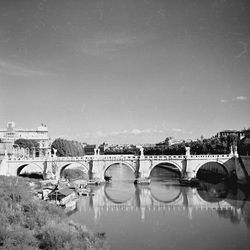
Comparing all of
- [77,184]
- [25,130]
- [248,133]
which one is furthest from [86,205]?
[25,130]

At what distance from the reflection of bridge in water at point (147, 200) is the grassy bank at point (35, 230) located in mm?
7507

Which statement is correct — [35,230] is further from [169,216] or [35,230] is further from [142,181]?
[142,181]

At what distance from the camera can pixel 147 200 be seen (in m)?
32.2

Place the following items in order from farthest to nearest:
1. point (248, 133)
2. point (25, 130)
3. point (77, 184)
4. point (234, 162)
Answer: point (25, 130), point (248, 133), point (234, 162), point (77, 184)

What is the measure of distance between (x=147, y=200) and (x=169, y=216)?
6.72 metres

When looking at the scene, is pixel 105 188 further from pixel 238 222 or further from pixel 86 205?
pixel 238 222

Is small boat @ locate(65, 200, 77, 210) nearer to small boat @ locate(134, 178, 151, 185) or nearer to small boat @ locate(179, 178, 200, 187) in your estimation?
small boat @ locate(134, 178, 151, 185)

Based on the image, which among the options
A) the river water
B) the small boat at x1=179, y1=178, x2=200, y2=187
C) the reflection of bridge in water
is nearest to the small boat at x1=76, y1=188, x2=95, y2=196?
the river water

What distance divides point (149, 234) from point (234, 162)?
25.5m

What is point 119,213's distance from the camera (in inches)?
1057

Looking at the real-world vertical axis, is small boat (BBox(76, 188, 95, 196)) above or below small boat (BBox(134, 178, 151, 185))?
below

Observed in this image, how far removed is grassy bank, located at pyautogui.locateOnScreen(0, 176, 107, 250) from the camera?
41.3ft

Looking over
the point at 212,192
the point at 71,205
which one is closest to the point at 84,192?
the point at 71,205

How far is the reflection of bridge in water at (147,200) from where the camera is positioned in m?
28.5
